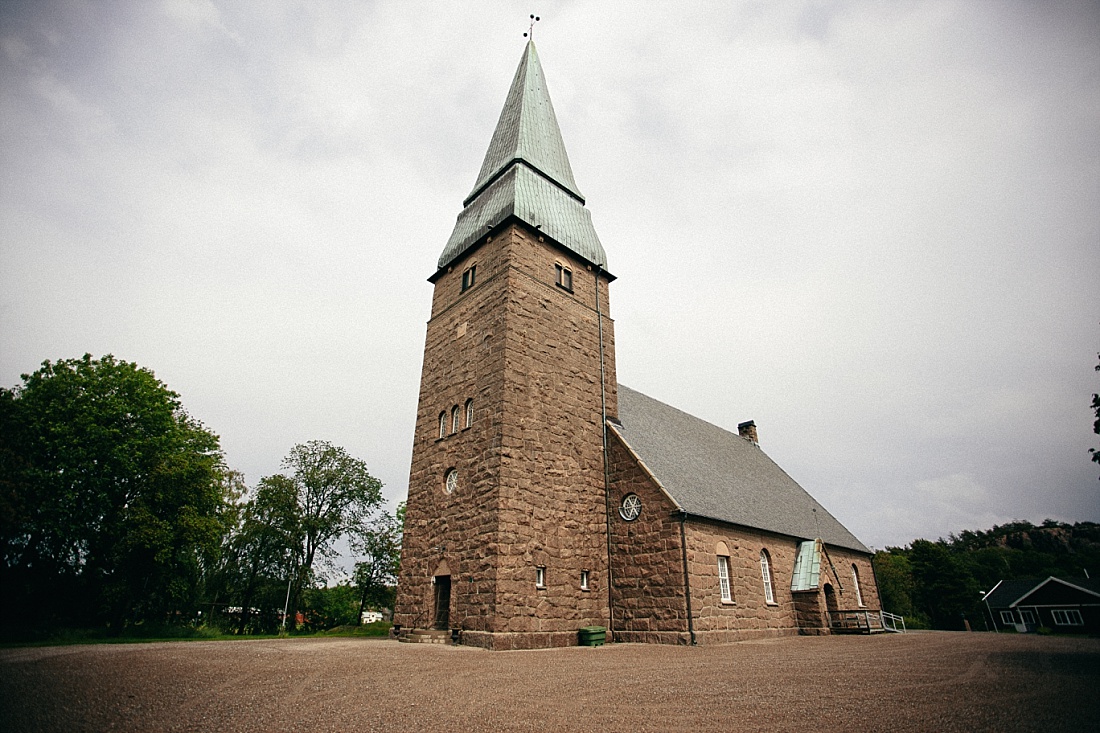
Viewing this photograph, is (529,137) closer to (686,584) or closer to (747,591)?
(686,584)

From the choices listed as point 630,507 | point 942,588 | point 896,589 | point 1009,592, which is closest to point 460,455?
point 630,507

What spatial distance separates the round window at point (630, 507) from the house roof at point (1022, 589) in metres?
40.5

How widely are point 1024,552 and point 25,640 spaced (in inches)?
4304

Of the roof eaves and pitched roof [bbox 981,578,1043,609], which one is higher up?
the roof eaves

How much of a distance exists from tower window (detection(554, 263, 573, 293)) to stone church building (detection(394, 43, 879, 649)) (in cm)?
6

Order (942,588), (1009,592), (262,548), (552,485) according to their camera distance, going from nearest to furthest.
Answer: (552,485) → (262,548) → (1009,592) → (942,588)

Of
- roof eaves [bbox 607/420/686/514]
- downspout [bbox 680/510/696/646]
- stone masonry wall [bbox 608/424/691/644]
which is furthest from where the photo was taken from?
roof eaves [bbox 607/420/686/514]

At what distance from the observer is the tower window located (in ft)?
65.8

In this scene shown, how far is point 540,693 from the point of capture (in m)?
7.01

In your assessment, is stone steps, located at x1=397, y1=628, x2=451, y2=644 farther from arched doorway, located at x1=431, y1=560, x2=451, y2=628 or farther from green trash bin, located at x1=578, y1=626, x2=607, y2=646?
green trash bin, located at x1=578, y1=626, x2=607, y2=646

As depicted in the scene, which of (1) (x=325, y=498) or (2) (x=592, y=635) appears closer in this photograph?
→ (2) (x=592, y=635)

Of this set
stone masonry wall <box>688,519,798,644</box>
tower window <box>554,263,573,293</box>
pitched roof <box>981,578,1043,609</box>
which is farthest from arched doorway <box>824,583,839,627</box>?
pitched roof <box>981,578,1043,609</box>

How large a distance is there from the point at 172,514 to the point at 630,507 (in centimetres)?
2123

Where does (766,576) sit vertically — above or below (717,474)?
below
